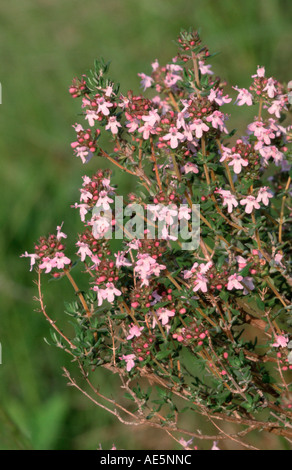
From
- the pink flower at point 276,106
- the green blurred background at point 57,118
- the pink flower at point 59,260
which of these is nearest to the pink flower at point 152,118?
the pink flower at point 276,106

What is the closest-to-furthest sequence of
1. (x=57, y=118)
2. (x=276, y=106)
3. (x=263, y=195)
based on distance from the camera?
(x=263, y=195), (x=276, y=106), (x=57, y=118)

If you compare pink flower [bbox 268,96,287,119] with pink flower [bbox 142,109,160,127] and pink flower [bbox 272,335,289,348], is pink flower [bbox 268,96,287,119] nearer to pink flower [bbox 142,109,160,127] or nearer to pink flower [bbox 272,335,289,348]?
pink flower [bbox 142,109,160,127]

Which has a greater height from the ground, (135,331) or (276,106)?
(276,106)

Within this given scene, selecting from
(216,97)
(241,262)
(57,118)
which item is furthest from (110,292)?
(57,118)

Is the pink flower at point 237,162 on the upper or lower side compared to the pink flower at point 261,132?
lower

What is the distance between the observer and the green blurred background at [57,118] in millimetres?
3438

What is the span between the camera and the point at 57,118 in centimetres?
492

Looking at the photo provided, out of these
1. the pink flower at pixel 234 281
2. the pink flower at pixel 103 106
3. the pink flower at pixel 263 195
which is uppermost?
the pink flower at pixel 103 106

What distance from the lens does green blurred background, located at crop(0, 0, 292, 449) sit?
3438 millimetres

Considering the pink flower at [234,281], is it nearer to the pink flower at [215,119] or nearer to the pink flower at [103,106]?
the pink flower at [215,119]

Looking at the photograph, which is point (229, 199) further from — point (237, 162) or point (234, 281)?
point (234, 281)

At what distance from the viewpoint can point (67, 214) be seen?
4.10 m

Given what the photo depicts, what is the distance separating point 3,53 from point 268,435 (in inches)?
149
